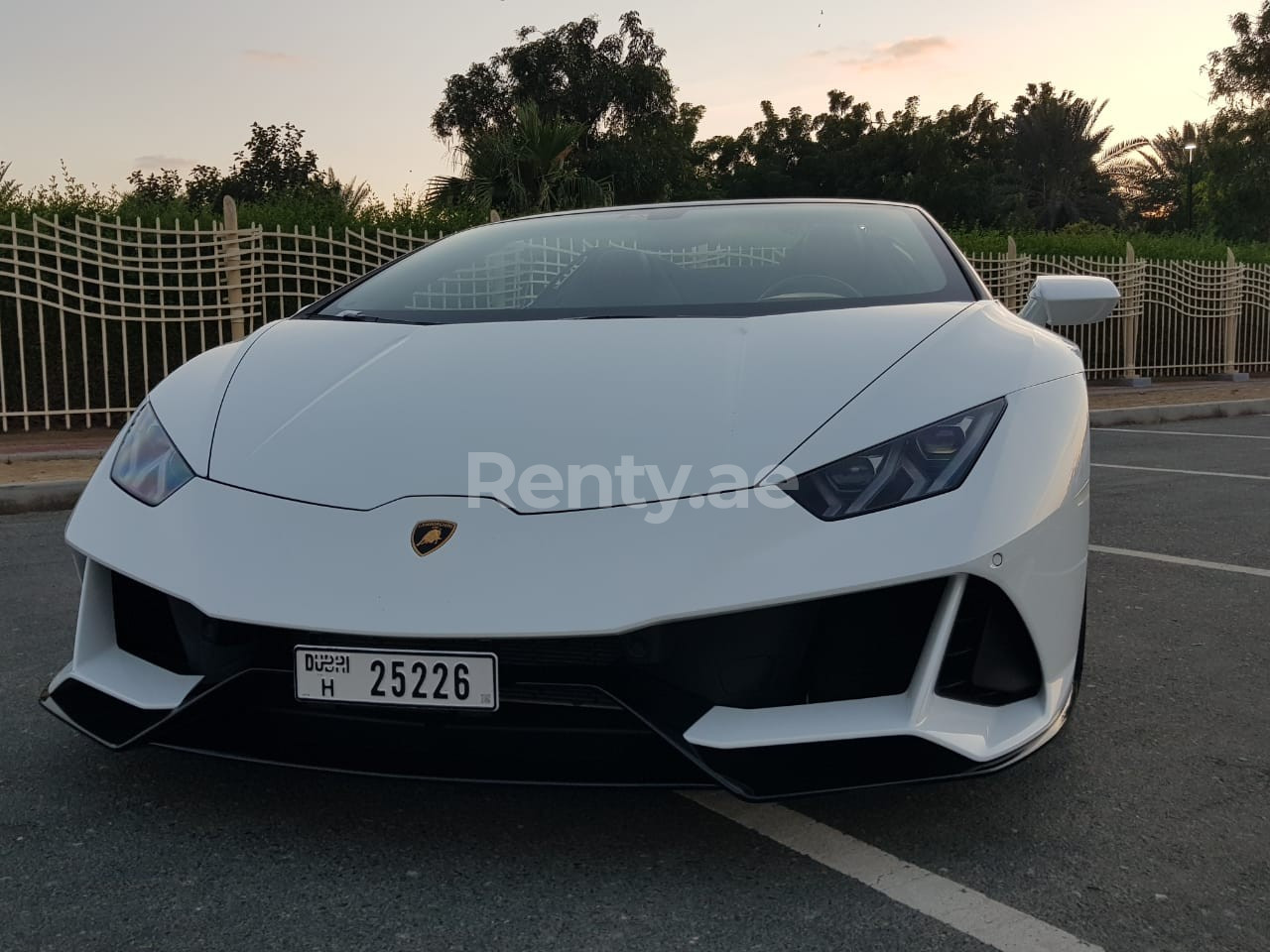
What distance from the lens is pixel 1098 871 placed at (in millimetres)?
1950

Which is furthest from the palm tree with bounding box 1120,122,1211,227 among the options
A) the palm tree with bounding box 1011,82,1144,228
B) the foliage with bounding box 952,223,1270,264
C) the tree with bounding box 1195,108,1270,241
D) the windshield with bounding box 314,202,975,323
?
the windshield with bounding box 314,202,975,323

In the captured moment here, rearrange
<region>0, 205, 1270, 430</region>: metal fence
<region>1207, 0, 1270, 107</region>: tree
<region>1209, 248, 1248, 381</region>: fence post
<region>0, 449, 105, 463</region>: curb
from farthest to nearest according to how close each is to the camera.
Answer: <region>1207, 0, 1270, 107</region>: tree
<region>1209, 248, 1248, 381</region>: fence post
<region>0, 205, 1270, 430</region>: metal fence
<region>0, 449, 105, 463</region>: curb

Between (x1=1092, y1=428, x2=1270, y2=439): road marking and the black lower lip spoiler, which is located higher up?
the black lower lip spoiler

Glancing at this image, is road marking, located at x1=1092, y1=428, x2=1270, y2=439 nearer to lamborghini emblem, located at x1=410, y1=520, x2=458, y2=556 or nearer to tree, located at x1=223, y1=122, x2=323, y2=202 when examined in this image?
lamborghini emblem, located at x1=410, y1=520, x2=458, y2=556

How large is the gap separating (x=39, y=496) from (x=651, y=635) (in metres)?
5.77

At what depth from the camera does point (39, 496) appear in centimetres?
655

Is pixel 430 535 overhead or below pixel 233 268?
below

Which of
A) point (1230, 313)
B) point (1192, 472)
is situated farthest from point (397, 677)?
point (1230, 313)

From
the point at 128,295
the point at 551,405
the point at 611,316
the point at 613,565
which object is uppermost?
the point at 128,295

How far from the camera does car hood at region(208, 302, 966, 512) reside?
2010 millimetres

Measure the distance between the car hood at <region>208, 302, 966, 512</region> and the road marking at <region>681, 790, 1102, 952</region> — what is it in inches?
26.0

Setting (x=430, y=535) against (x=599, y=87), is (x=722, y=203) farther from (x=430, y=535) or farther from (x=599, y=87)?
(x=599, y=87)

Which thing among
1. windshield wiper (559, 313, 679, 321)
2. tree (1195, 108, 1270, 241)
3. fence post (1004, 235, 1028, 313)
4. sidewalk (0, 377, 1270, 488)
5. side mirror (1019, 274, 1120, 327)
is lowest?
sidewalk (0, 377, 1270, 488)

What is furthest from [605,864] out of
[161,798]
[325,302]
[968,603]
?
[325,302]
